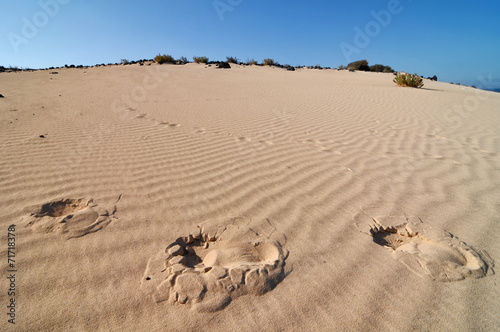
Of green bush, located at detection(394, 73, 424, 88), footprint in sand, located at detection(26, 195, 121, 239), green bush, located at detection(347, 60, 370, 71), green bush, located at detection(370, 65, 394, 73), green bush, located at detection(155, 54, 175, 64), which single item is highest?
green bush, located at detection(155, 54, 175, 64)

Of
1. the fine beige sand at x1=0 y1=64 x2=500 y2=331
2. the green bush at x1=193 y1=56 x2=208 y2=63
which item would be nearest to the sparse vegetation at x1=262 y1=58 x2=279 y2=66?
the green bush at x1=193 y1=56 x2=208 y2=63

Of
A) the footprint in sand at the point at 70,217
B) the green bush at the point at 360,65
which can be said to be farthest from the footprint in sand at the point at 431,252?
the green bush at the point at 360,65

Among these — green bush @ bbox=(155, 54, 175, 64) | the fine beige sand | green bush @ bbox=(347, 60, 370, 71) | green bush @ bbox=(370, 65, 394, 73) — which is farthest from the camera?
green bush @ bbox=(347, 60, 370, 71)

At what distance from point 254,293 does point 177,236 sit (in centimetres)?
71

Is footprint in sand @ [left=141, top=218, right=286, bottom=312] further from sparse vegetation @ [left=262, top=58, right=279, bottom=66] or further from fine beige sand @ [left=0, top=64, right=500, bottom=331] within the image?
sparse vegetation @ [left=262, top=58, right=279, bottom=66]

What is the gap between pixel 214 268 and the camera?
1482 millimetres

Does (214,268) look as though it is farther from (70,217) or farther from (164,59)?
(164,59)

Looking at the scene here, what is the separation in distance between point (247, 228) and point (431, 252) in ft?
4.06

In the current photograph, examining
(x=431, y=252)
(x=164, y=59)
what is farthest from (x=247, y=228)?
(x=164, y=59)

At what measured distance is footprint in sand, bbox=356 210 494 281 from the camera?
58.8 inches

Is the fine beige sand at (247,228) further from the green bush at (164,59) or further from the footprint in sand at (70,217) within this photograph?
the green bush at (164,59)

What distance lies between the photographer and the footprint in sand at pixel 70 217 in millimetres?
1752

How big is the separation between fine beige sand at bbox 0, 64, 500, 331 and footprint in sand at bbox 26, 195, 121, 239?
1 cm

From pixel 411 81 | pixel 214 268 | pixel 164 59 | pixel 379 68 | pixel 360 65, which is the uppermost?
pixel 164 59
